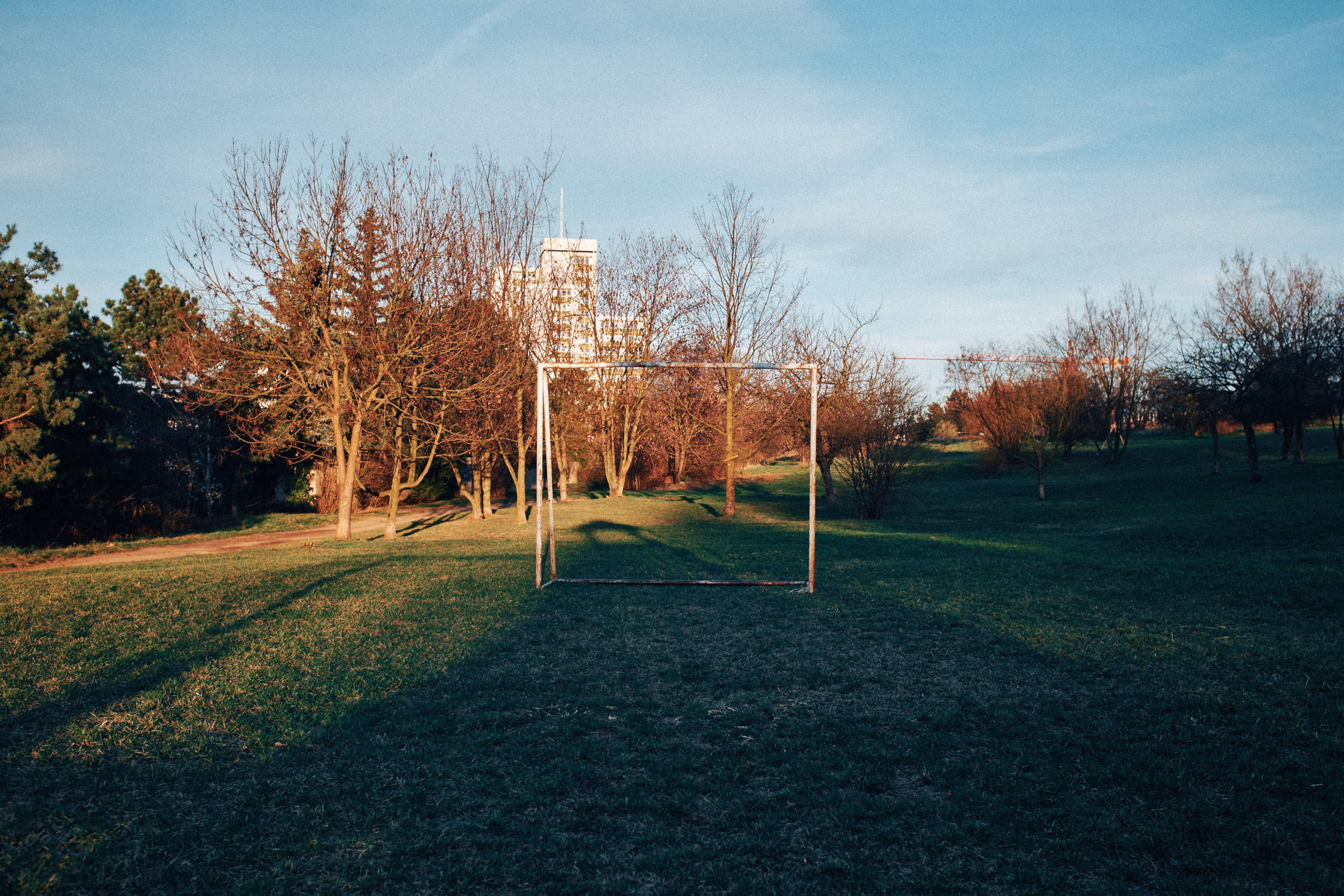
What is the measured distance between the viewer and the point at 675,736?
16.5 ft

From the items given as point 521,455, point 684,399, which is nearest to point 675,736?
point 521,455

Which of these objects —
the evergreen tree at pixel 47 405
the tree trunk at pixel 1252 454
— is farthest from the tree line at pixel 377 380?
the tree trunk at pixel 1252 454

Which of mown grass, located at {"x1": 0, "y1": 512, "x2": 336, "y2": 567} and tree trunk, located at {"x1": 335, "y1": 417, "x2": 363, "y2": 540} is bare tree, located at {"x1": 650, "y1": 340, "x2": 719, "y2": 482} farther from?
mown grass, located at {"x1": 0, "y1": 512, "x2": 336, "y2": 567}

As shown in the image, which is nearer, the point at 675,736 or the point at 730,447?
the point at 675,736

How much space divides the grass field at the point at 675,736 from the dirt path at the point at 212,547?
648 cm

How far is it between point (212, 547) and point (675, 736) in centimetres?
1879

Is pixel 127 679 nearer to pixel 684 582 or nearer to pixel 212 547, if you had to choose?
pixel 684 582

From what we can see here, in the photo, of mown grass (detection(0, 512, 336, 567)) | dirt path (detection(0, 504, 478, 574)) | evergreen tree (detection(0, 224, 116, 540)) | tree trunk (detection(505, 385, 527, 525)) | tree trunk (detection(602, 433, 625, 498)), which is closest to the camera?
dirt path (detection(0, 504, 478, 574))

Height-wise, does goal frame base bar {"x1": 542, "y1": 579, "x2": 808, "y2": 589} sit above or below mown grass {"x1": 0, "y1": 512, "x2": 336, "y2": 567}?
above

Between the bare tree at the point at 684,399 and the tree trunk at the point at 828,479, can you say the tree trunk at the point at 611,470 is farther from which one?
the tree trunk at the point at 828,479

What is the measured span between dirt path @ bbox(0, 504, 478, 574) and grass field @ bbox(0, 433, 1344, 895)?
648 centimetres

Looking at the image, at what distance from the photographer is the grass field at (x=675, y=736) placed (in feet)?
11.2

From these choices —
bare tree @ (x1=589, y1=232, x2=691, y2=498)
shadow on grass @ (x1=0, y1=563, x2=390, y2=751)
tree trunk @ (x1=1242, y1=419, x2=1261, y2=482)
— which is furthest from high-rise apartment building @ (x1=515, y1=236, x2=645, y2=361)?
tree trunk @ (x1=1242, y1=419, x2=1261, y2=482)

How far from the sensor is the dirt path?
54.2ft
